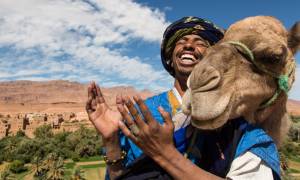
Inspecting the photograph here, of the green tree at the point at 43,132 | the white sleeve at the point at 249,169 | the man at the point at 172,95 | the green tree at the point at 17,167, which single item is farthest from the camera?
the green tree at the point at 43,132

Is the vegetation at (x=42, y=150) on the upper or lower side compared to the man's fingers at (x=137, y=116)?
lower

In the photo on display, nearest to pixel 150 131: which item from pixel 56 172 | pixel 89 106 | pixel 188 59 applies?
pixel 89 106

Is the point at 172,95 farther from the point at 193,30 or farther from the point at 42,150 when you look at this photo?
the point at 42,150

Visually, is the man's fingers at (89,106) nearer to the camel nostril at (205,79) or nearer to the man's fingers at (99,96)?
the man's fingers at (99,96)

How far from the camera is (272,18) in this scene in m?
2.68

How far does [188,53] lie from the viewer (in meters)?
3.06

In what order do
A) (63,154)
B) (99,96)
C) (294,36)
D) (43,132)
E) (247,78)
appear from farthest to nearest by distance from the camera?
(43,132), (63,154), (99,96), (294,36), (247,78)

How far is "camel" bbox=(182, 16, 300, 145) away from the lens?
81.8 inches

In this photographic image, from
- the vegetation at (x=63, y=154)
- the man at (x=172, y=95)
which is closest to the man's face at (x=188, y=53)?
the man at (x=172, y=95)

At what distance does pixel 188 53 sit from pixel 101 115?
2.98ft

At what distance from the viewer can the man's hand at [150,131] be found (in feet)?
6.68

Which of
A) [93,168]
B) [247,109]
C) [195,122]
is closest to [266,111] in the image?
[247,109]

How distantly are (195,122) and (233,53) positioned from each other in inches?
21.9

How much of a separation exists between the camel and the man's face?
0.45 m
